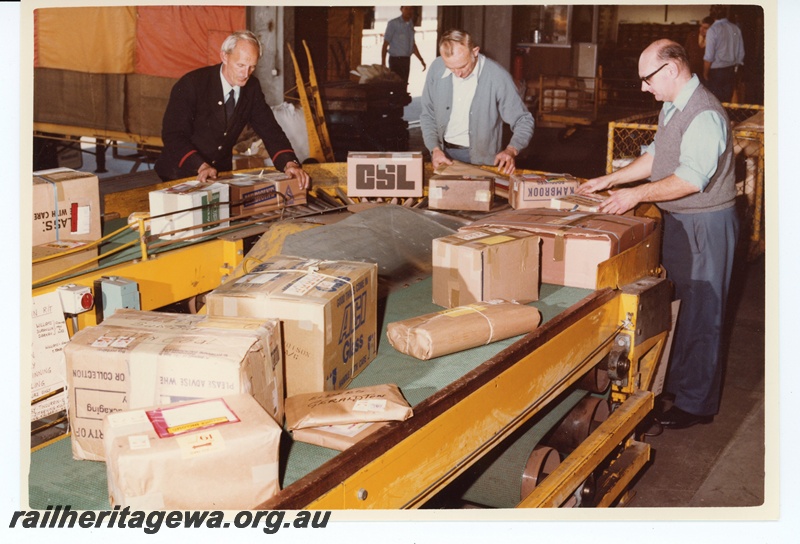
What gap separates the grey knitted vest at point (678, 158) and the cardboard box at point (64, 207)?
267 centimetres

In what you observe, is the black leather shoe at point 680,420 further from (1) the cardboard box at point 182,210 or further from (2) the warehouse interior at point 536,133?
(1) the cardboard box at point 182,210

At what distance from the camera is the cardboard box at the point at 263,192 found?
3.97 metres

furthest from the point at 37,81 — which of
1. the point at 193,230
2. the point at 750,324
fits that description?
the point at 750,324

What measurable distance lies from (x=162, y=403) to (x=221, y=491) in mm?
341

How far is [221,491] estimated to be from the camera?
1856 mm

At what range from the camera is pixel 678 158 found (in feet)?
13.6

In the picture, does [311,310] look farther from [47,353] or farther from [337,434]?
[47,353]

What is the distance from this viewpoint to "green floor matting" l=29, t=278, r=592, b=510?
2109 mm

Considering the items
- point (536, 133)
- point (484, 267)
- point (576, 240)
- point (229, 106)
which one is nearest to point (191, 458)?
point (484, 267)

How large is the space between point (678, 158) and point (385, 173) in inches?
62.3

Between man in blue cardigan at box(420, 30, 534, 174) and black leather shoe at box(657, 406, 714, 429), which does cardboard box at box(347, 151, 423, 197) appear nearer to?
man in blue cardigan at box(420, 30, 534, 174)

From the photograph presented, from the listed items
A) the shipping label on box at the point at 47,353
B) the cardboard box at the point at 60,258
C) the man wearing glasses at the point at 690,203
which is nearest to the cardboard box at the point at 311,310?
the shipping label on box at the point at 47,353

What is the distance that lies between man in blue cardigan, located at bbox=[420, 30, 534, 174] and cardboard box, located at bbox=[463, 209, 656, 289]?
6.03 ft

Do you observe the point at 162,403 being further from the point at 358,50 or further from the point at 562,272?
the point at 358,50
